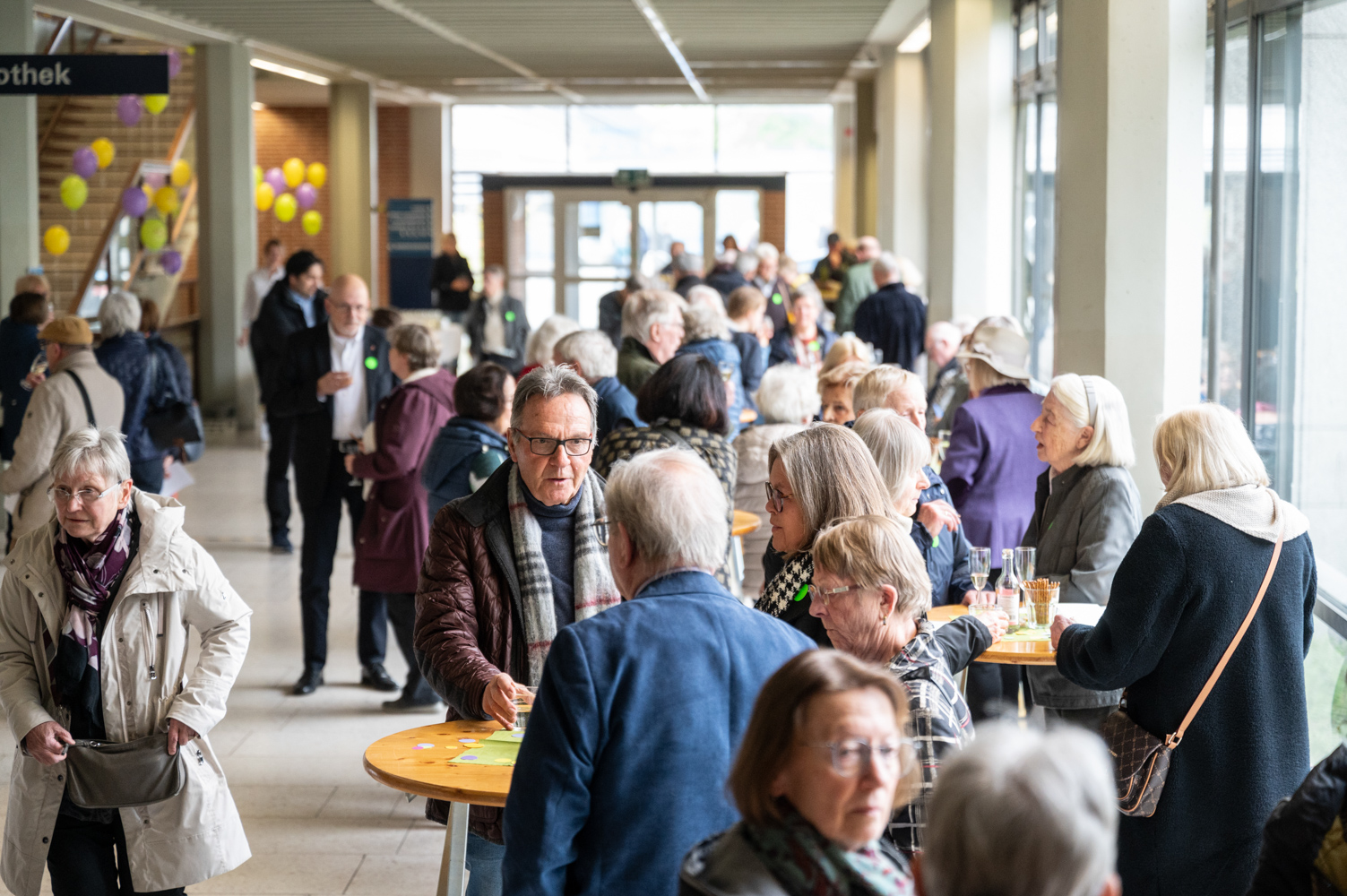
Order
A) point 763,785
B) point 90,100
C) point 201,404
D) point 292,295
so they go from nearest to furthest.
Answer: point 763,785 < point 292,295 < point 201,404 < point 90,100

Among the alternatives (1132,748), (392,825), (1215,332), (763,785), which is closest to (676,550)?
(763,785)

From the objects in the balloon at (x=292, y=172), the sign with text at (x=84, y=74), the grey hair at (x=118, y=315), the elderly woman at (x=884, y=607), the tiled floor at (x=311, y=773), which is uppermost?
the balloon at (x=292, y=172)

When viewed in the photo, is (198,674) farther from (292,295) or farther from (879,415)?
(292,295)

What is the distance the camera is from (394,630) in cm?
596

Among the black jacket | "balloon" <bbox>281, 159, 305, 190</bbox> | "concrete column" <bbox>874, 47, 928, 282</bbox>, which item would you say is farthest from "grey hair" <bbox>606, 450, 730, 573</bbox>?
"balloon" <bbox>281, 159, 305, 190</bbox>

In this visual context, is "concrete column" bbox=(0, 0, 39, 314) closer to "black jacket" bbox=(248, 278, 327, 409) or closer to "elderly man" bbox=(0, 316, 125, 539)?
"black jacket" bbox=(248, 278, 327, 409)

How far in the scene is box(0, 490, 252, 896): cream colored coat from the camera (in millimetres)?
3062

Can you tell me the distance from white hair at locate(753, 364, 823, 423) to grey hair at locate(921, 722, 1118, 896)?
189 inches

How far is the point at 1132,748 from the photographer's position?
308 cm

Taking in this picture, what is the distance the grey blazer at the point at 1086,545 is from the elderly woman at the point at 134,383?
4.61 meters

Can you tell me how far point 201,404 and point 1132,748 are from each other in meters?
12.1

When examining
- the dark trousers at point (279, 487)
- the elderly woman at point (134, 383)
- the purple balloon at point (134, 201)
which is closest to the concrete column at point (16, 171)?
the dark trousers at point (279, 487)

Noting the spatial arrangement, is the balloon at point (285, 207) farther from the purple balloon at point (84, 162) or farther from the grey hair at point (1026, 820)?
the grey hair at point (1026, 820)

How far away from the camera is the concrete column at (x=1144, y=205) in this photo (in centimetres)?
529
